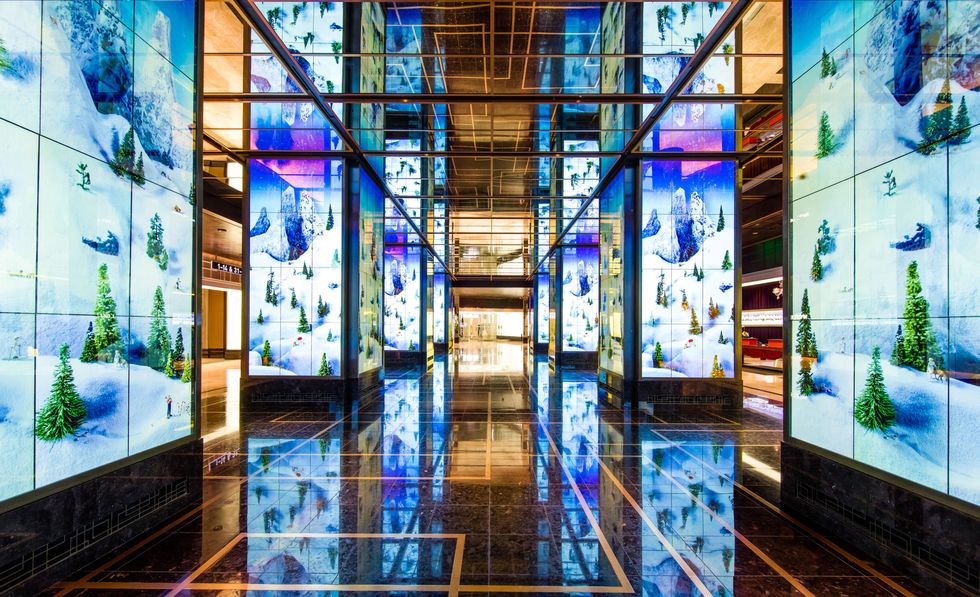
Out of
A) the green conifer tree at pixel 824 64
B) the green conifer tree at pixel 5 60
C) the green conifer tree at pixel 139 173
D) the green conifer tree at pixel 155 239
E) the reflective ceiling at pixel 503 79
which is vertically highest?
the reflective ceiling at pixel 503 79

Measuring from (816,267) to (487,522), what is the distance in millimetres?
4365

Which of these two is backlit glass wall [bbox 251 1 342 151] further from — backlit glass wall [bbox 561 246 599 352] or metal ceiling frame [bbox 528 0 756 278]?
backlit glass wall [bbox 561 246 599 352]

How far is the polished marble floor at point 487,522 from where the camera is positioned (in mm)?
3543

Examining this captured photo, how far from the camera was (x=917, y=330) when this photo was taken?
12.0 ft

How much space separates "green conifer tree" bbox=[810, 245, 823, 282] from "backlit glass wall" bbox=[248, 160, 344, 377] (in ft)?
32.3

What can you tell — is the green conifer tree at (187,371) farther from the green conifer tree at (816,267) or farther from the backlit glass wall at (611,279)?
the backlit glass wall at (611,279)

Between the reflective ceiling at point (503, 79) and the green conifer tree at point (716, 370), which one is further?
the green conifer tree at point (716, 370)

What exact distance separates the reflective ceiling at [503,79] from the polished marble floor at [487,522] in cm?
589

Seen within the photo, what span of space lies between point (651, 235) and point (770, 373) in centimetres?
1477

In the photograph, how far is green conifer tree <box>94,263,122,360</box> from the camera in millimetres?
4047

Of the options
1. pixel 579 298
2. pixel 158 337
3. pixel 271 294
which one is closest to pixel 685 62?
pixel 158 337

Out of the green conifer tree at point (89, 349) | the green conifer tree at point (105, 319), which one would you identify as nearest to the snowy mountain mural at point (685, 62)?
the green conifer tree at point (105, 319)

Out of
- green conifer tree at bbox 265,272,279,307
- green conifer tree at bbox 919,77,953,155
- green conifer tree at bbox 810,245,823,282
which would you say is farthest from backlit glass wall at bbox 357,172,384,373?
green conifer tree at bbox 919,77,953,155

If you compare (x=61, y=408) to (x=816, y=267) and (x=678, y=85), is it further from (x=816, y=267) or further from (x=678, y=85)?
(x=678, y=85)
